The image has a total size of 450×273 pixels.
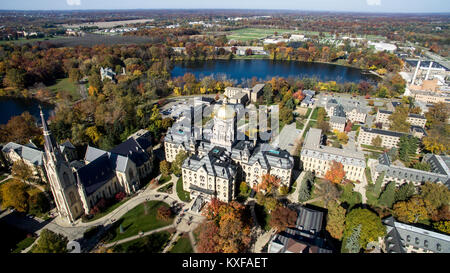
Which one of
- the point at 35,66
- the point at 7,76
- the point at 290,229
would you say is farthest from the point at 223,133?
the point at 35,66

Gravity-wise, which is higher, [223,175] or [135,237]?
[223,175]

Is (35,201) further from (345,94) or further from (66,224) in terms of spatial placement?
(345,94)

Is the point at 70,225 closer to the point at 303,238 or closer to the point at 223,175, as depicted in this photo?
the point at 223,175

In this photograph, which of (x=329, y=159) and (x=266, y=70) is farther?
(x=266, y=70)

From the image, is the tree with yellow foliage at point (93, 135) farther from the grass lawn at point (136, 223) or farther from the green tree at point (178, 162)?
the grass lawn at point (136, 223)

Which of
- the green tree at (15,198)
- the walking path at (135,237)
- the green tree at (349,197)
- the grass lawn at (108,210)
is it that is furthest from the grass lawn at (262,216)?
the green tree at (15,198)

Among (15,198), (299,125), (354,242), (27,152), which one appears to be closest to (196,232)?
(354,242)
